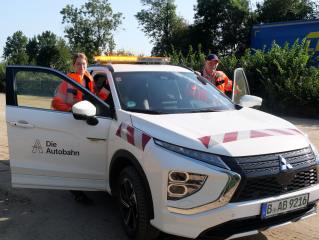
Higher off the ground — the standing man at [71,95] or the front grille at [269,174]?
the standing man at [71,95]

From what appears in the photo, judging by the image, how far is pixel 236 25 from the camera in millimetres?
43156

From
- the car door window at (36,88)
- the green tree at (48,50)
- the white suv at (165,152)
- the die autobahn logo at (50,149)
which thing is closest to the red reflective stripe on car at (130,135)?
the white suv at (165,152)

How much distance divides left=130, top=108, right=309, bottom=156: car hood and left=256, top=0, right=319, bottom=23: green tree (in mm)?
38914

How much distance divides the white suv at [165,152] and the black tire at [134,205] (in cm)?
1

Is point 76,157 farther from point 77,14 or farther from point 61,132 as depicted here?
point 77,14

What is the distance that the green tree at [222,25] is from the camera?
42.5 metres

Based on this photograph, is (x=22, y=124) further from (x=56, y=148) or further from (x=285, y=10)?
(x=285, y=10)

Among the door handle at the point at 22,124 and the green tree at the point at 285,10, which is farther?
the green tree at the point at 285,10

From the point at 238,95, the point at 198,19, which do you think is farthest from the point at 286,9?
the point at 238,95

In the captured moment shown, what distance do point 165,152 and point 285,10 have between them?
40.1m

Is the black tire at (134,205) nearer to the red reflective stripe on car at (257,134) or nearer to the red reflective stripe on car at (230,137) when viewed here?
the red reflective stripe on car at (230,137)

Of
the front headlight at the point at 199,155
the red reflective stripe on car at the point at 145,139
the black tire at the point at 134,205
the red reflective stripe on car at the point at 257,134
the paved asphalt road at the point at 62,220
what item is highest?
the red reflective stripe on car at the point at 257,134

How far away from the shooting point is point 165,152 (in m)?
3.71

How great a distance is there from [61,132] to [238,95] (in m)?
2.88
